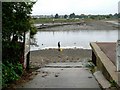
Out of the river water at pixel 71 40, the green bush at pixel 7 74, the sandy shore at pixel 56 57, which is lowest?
the sandy shore at pixel 56 57

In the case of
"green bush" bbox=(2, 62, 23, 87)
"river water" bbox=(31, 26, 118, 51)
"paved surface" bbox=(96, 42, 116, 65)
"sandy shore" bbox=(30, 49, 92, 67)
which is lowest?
"sandy shore" bbox=(30, 49, 92, 67)

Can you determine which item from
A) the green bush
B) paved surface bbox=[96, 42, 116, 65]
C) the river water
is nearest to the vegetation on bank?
the green bush

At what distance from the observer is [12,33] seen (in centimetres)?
1040

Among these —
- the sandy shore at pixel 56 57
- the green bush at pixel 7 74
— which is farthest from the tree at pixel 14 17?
the sandy shore at pixel 56 57

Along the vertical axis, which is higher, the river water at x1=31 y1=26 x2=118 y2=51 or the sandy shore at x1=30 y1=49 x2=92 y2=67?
the river water at x1=31 y1=26 x2=118 y2=51

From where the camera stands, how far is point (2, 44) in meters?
9.80

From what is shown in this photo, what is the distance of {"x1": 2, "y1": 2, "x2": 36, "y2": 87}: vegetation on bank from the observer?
9547mm

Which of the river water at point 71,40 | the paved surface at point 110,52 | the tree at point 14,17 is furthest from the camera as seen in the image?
the river water at point 71,40

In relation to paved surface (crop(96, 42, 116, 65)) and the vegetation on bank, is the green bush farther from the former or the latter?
paved surface (crop(96, 42, 116, 65))

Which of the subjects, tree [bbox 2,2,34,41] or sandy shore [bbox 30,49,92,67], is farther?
sandy shore [bbox 30,49,92,67]

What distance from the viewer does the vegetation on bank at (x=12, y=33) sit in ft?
31.3

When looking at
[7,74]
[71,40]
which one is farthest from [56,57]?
[71,40]

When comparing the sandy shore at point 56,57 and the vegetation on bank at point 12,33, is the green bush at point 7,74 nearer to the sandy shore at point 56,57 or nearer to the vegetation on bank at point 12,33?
the vegetation on bank at point 12,33

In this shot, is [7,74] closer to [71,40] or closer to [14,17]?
[14,17]
